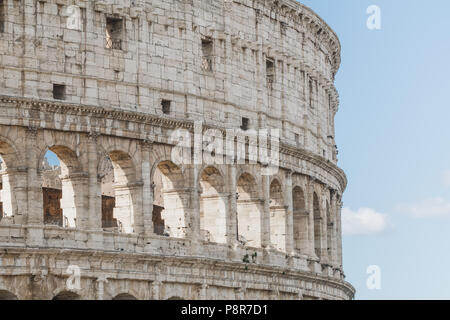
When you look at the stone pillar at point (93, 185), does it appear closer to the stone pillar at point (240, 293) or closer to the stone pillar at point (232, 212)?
the stone pillar at point (232, 212)

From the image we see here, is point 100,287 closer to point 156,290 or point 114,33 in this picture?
point 156,290

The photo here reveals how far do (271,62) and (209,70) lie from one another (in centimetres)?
410

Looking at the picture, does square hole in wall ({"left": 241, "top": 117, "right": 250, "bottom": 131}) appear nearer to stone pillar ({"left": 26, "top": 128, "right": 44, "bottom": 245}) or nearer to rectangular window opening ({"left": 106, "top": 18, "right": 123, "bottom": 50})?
rectangular window opening ({"left": 106, "top": 18, "right": 123, "bottom": 50})

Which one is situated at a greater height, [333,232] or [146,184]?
[146,184]

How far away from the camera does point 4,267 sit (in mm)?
40031

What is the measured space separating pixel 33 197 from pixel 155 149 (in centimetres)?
529

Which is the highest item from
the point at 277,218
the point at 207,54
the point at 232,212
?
the point at 207,54

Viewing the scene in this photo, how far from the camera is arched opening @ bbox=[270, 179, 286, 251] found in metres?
51.2

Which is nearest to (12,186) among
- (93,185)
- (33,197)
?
(33,197)

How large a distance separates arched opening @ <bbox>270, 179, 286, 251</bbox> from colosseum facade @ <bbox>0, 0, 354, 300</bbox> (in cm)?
5

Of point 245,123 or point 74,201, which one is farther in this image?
point 245,123

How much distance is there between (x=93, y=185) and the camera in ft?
141

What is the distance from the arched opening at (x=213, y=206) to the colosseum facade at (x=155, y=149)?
0.05 m
